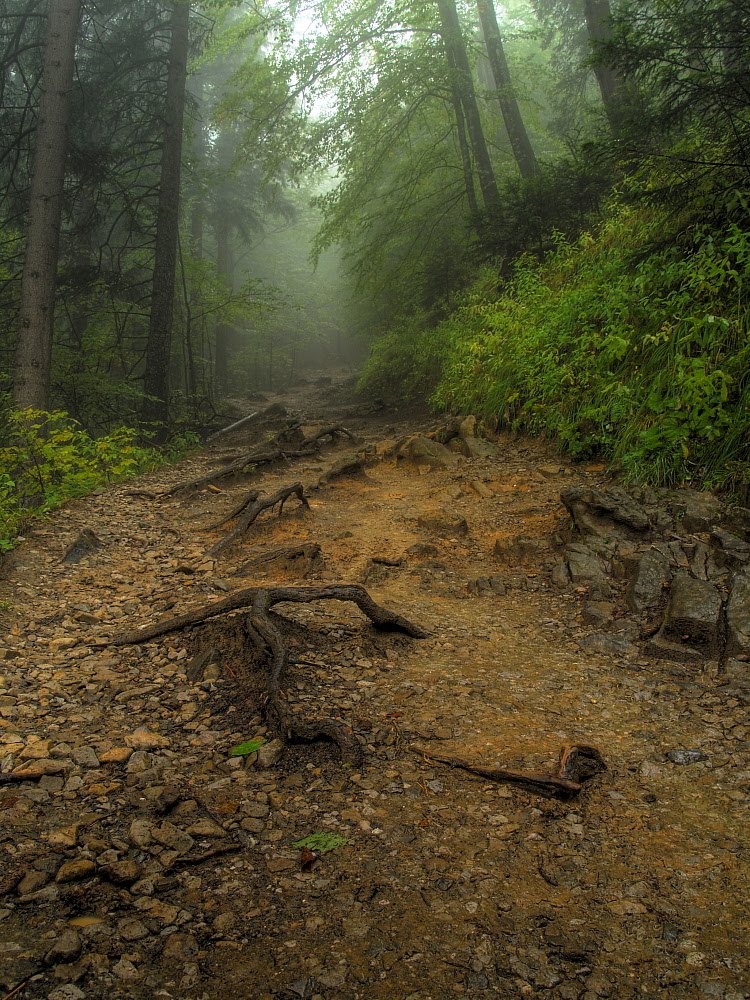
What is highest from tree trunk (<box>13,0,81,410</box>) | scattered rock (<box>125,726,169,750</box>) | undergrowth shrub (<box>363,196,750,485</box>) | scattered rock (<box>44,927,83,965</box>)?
tree trunk (<box>13,0,81,410</box>)

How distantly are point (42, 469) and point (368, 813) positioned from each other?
6.59m

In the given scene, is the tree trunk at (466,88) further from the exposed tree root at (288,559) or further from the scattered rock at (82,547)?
the scattered rock at (82,547)

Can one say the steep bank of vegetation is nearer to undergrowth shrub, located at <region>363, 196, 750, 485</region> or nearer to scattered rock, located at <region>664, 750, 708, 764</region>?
undergrowth shrub, located at <region>363, 196, 750, 485</region>

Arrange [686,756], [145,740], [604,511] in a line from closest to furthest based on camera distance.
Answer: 1. [686,756]
2. [145,740]
3. [604,511]

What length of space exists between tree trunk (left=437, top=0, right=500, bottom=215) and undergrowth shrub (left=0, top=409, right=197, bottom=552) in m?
10.1

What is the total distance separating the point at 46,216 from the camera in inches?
367

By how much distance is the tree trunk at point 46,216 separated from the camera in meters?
9.16

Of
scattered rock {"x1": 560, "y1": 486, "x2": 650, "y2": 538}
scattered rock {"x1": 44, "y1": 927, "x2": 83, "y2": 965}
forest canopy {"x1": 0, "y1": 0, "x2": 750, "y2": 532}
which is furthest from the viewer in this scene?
forest canopy {"x1": 0, "y1": 0, "x2": 750, "y2": 532}

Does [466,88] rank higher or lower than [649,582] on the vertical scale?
higher

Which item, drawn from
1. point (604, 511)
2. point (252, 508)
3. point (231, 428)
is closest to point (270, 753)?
point (604, 511)

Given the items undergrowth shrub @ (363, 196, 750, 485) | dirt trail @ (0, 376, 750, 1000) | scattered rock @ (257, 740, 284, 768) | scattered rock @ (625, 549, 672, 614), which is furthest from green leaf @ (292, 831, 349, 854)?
undergrowth shrub @ (363, 196, 750, 485)

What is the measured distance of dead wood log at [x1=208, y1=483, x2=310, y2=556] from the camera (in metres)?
6.31

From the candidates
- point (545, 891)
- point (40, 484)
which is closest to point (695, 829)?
point (545, 891)

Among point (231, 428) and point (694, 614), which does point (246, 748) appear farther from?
point (231, 428)
